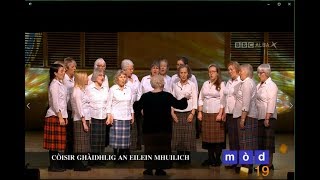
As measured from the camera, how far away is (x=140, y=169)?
2336 mm

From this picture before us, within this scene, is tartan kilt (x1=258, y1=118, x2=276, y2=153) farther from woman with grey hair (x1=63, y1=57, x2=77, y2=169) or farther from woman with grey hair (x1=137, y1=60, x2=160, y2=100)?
woman with grey hair (x1=63, y1=57, x2=77, y2=169)

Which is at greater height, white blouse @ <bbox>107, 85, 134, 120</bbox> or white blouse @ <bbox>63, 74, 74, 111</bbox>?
white blouse @ <bbox>63, 74, 74, 111</bbox>

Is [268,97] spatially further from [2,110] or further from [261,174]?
[2,110]

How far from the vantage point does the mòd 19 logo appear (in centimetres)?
231

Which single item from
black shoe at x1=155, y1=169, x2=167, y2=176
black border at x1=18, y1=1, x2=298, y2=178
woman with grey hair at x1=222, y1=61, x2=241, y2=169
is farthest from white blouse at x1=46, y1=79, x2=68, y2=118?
woman with grey hair at x1=222, y1=61, x2=241, y2=169

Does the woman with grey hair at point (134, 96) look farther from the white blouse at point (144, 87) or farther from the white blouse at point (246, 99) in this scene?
the white blouse at point (246, 99)

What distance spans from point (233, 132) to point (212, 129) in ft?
0.42

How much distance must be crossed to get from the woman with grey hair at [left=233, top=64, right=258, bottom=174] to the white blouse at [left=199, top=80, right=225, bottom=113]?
67 mm

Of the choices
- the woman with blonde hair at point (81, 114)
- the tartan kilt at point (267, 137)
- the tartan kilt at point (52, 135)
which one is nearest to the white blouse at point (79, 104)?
the woman with blonde hair at point (81, 114)

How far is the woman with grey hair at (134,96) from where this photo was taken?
2387mm

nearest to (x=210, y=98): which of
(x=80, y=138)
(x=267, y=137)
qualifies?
(x=267, y=137)

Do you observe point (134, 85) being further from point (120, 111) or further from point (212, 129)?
point (212, 129)

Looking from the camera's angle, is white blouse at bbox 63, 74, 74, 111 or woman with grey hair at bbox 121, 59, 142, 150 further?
white blouse at bbox 63, 74, 74, 111

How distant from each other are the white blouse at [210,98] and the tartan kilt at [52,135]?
0.58 metres
